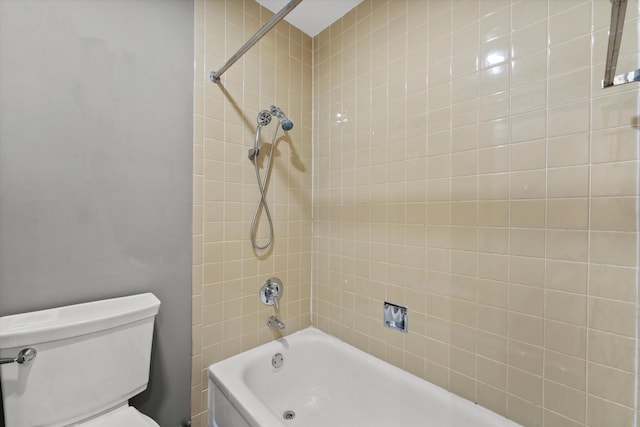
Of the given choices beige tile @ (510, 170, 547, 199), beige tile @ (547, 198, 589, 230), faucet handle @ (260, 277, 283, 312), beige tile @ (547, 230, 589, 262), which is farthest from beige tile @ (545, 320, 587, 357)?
faucet handle @ (260, 277, 283, 312)

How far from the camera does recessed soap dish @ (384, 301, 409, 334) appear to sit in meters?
1.38

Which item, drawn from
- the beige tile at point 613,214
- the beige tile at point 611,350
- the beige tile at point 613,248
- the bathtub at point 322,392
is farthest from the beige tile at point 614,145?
the bathtub at point 322,392

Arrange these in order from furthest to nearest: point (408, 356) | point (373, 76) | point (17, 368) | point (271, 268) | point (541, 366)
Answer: point (271, 268) < point (373, 76) < point (408, 356) < point (541, 366) < point (17, 368)

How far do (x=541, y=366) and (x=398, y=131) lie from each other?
1.14m

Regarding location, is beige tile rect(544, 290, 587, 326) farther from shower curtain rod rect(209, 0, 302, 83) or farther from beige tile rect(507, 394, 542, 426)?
shower curtain rod rect(209, 0, 302, 83)

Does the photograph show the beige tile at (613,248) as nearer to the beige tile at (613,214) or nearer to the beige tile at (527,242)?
the beige tile at (613,214)

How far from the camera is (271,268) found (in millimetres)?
1661

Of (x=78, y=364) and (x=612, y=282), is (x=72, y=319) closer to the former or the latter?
(x=78, y=364)

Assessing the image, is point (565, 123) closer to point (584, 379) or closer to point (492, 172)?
point (492, 172)

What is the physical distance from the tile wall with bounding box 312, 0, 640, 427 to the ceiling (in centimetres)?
8

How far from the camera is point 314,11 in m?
1.64

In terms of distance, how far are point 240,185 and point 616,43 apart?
1490 millimetres

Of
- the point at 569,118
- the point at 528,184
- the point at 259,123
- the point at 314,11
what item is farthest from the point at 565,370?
the point at 314,11

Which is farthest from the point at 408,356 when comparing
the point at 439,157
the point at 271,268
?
the point at 439,157
